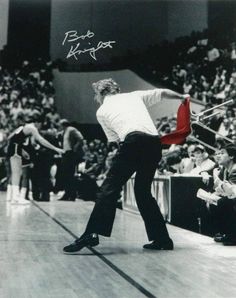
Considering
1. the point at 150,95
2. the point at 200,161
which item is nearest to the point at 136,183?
the point at 150,95

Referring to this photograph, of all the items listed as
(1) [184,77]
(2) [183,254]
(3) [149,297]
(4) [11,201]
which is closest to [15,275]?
(3) [149,297]

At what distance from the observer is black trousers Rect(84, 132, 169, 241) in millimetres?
2643

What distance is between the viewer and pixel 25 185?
6.36 m

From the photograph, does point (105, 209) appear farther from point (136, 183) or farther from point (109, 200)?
point (136, 183)

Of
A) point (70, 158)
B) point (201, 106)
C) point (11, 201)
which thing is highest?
point (201, 106)

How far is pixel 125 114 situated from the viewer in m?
2.70

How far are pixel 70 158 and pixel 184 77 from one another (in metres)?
3.47

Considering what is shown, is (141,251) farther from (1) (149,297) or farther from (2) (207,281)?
(1) (149,297)

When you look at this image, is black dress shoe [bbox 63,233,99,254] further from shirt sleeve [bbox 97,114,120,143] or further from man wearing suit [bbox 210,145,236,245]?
man wearing suit [bbox 210,145,236,245]

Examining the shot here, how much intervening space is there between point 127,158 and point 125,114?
0.24 meters

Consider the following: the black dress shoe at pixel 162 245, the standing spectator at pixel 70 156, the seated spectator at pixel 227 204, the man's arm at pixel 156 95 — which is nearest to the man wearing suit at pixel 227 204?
the seated spectator at pixel 227 204

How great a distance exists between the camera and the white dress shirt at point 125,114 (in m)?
2.69
